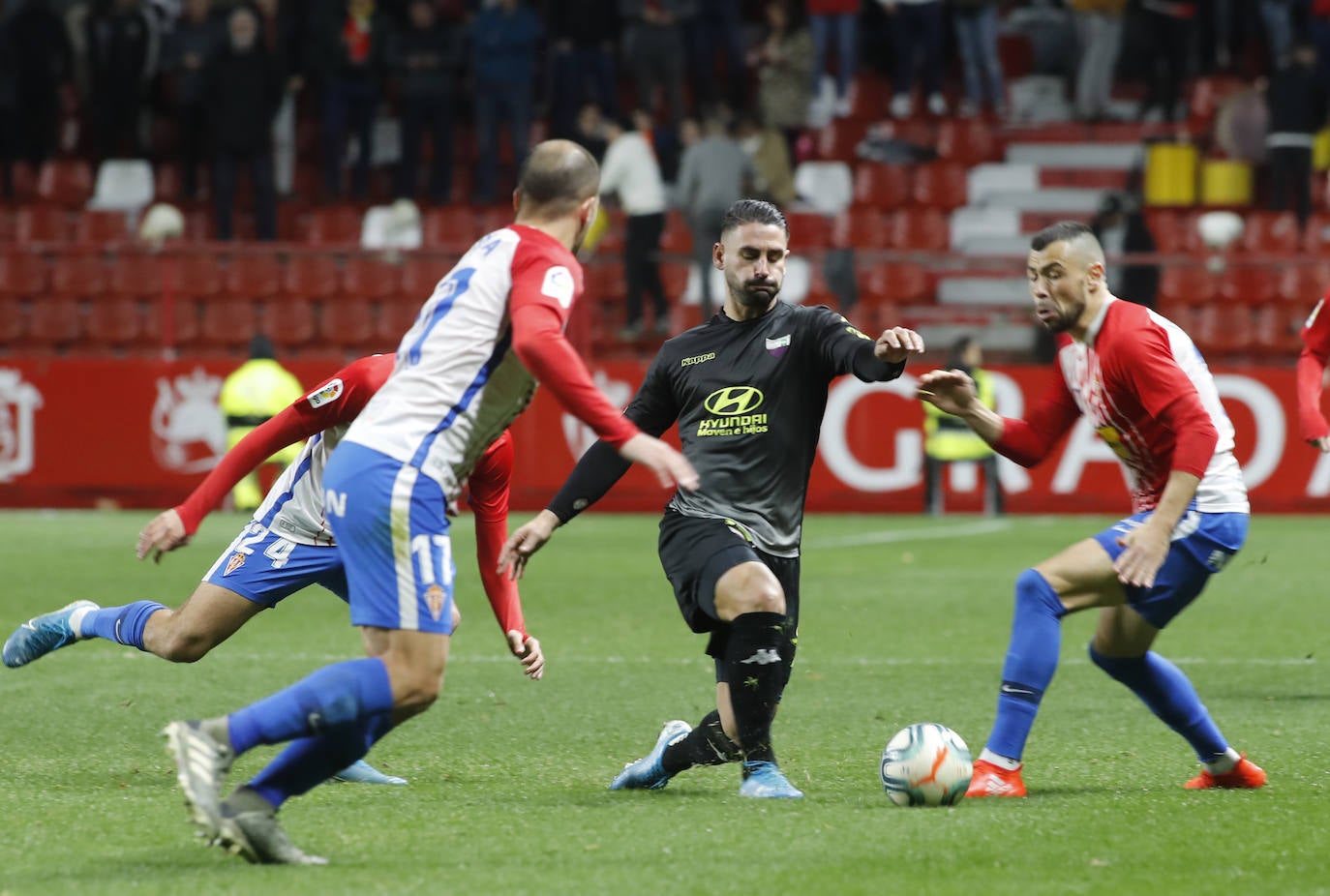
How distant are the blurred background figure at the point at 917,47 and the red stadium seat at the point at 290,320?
747 centimetres

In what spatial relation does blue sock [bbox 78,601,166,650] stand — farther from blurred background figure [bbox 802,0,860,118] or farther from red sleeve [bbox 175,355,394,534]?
blurred background figure [bbox 802,0,860,118]

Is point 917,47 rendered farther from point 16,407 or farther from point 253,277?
point 16,407

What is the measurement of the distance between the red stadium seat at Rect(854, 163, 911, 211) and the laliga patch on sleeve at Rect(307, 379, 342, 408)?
657 inches

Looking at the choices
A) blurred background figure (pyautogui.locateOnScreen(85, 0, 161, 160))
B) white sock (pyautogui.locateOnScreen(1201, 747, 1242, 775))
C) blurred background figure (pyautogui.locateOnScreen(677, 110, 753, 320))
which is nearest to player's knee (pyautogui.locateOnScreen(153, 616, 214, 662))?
white sock (pyautogui.locateOnScreen(1201, 747, 1242, 775))

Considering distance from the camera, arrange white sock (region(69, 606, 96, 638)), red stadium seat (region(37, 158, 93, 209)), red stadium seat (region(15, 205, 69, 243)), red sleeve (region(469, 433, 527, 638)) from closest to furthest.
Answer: red sleeve (region(469, 433, 527, 638))
white sock (region(69, 606, 96, 638))
red stadium seat (region(15, 205, 69, 243))
red stadium seat (region(37, 158, 93, 209))

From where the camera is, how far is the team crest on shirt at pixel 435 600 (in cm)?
482

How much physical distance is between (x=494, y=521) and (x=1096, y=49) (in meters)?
17.8

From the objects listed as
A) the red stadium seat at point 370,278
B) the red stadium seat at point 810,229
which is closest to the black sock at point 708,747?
the red stadium seat at point 370,278

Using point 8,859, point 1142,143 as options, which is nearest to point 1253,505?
point 1142,143

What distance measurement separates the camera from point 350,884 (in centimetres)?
460

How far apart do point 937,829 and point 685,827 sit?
2.31 ft

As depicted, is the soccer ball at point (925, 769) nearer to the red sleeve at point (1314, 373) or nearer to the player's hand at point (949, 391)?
the player's hand at point (949, 391)

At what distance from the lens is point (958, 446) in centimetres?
1798

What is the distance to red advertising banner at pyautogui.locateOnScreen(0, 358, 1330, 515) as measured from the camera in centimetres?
1819
